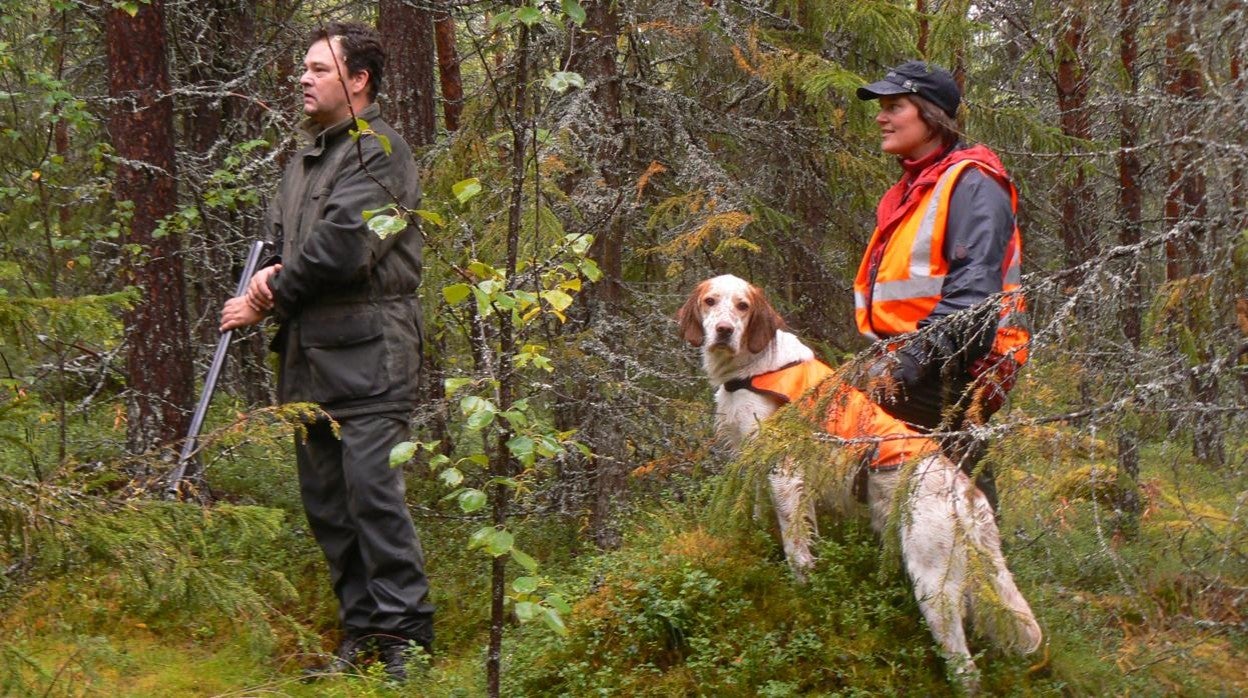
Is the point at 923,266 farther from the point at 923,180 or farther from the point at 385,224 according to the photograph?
the point at 385,224

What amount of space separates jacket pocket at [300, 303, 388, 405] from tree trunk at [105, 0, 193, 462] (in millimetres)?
2205

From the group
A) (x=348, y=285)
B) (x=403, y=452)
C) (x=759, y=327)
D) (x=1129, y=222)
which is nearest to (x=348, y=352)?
(x=348, y=285)

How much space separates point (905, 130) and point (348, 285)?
233 cm

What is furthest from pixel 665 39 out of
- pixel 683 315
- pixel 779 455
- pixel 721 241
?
pixel 779 455

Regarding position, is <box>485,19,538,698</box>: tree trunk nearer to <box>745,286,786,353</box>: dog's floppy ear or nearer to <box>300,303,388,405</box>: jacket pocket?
<box>300,303,388,405</box>: jacket pocket

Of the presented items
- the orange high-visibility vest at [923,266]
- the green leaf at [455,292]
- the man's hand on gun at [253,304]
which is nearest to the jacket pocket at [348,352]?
the man's hand on gun at [253,304]

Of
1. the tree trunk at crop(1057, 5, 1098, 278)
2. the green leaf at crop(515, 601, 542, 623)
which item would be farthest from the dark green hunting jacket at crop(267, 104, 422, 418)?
the tree trunk at crop(1057, 5, 1098, 278)

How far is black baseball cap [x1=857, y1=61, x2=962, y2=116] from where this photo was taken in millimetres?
4281

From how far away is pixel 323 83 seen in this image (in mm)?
4848

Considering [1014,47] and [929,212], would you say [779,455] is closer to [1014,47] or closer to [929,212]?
[929,212]

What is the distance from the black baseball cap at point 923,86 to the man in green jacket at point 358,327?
6.35 feet

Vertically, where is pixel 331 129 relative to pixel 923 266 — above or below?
above

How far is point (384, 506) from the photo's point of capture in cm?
481

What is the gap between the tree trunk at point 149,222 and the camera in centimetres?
655
